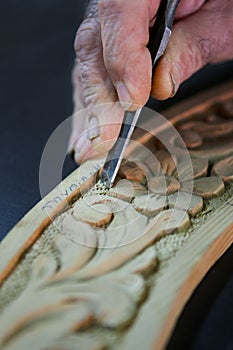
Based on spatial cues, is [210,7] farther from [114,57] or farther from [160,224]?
[160,224]

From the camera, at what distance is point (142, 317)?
58 cm

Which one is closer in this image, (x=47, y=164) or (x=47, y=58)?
(x=47, y=164)

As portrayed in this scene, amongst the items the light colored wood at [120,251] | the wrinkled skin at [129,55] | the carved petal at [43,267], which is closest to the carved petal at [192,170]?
the light colored wood at [120,251]

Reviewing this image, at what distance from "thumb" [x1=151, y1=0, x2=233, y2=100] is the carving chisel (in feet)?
0.09

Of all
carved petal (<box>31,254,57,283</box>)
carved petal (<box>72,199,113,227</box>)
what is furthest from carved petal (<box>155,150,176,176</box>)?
carved petal (<box>31,254,57,283</box>)

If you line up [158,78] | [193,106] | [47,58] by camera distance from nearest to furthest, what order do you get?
[158,78], [193,106], [47,58]

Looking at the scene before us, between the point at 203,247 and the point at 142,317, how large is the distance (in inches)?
4.8

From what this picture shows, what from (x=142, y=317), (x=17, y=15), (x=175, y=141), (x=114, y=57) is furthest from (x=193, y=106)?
(x=17, y=15)

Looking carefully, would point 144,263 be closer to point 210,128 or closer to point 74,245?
point 74,245

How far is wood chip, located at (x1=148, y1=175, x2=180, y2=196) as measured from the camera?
2.45ft

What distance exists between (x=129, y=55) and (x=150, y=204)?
198 millimetres

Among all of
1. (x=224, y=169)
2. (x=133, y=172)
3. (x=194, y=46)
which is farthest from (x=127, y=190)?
(x=194, y=46)

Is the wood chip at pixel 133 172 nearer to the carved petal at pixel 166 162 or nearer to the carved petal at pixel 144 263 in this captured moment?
the carved petal at pixel 166 162

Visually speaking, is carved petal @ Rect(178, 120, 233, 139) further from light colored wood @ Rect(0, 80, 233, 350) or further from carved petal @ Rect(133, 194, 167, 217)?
carved petal @ Rect(133, 194, 167, 217)
